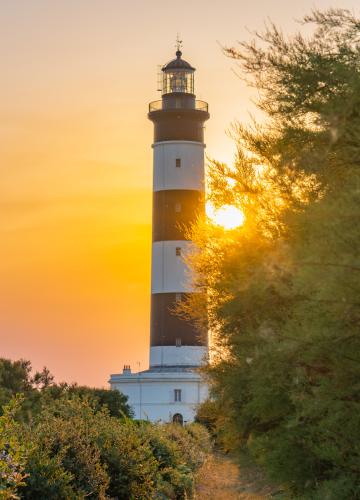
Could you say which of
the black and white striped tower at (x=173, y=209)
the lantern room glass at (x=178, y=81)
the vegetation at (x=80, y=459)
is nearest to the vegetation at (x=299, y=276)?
the vegetation at (x=80, y=459)

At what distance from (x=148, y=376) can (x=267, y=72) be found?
128 ft

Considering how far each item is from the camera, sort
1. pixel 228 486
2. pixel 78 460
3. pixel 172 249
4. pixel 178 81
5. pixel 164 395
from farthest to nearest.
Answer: pixel 178 81 < pixel 164 395 < pixel 172 249 < pixel 228 486 < pixel 78 460

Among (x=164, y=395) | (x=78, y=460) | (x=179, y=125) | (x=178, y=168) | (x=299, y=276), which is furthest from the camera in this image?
(x=164, y=395)

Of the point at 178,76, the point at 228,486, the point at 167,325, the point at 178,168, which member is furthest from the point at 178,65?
the point at 228,486

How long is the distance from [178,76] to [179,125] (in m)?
4.15

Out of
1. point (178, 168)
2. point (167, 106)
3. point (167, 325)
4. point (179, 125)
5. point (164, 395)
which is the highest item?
point (167, 106)

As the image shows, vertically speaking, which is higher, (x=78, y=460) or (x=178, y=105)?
(x=178, y=105)

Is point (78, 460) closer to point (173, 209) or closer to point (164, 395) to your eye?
point (173, 209)

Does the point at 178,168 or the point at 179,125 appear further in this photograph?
the point at 179,125

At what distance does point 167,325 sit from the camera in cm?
4866

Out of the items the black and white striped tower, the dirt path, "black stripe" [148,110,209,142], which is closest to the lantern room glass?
the black and white striped tower

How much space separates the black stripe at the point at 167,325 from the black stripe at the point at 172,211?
3.10 metres

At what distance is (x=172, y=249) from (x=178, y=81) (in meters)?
11.1

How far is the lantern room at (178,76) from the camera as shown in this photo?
54.0m
